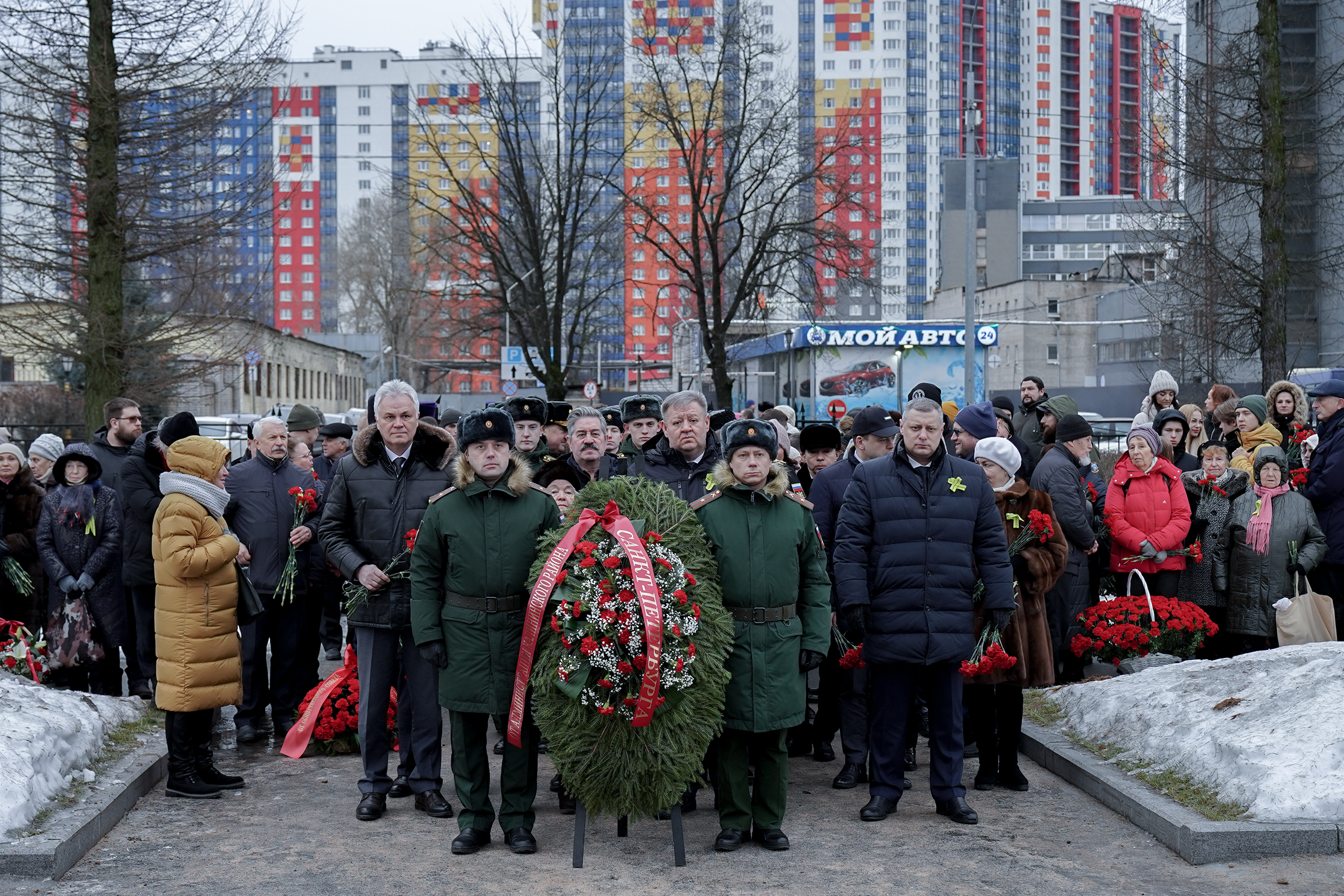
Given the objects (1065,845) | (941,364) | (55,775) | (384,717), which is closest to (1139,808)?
(1065,845)

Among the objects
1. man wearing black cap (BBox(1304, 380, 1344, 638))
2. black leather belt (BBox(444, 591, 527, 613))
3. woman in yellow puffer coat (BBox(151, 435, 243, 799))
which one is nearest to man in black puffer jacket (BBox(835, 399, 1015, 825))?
black leather belt (BBox(444, 591, 527, 613))

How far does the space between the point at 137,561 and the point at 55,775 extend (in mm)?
2975

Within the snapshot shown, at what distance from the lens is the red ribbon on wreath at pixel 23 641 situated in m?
9.05

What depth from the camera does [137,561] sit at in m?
9.66

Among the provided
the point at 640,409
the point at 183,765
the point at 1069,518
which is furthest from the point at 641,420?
the point at 183,765

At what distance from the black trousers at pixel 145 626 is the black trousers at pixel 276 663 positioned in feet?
3.27

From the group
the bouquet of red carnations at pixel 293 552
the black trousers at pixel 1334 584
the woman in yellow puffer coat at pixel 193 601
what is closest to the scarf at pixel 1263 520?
the black trousers at pixel 1334 584

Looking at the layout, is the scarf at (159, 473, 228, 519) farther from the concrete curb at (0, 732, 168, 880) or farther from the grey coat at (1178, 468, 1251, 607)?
the grey coat at (1178, 468, 1251, 607)

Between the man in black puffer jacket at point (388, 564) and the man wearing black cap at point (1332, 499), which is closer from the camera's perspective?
the man in black puffer jacket at point (388, 564)

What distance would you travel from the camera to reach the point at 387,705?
289 inches

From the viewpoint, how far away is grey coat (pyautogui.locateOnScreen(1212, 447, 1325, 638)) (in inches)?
374

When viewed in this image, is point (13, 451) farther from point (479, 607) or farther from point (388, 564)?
point (479, 607)

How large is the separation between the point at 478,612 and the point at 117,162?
12.1 meters

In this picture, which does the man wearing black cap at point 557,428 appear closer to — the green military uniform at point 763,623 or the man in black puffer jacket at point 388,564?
the man in black puffer jacket at point 388,564
